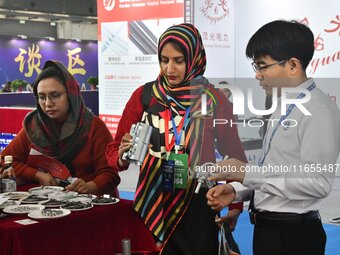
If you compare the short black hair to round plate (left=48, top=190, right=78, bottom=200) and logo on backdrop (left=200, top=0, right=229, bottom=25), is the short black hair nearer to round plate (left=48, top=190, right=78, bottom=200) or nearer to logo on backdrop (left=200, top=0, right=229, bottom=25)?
round plate (left=48, top=190, right=78, bottom=200)

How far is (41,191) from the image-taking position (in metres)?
2.44

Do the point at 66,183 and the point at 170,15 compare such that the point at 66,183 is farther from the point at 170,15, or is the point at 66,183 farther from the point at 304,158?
the point at 170,15

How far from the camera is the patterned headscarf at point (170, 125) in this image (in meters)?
2.06

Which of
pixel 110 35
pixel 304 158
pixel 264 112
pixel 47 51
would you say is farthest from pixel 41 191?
Answer: pixel 47 51

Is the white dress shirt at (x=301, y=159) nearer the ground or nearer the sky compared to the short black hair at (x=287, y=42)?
nearer the ground

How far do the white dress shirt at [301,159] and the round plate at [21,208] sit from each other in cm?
97

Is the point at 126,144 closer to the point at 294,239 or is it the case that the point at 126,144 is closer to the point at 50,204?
the point at 50,204

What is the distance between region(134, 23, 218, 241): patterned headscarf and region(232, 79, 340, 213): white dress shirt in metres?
0.54

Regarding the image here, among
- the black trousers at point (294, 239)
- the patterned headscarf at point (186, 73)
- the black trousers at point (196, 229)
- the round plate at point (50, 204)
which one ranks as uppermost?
the patterned headscarf at point (186, 73)

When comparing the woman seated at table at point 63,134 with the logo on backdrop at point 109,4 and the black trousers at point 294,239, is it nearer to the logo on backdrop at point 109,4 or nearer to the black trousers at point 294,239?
the black trousers at point 294,239

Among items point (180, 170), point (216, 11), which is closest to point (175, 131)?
point (180, 170)

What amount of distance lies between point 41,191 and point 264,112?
1.25m

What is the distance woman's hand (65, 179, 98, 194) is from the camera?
2.47 meters

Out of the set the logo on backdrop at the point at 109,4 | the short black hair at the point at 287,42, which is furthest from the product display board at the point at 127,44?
the short black hair at the point at 287,42
